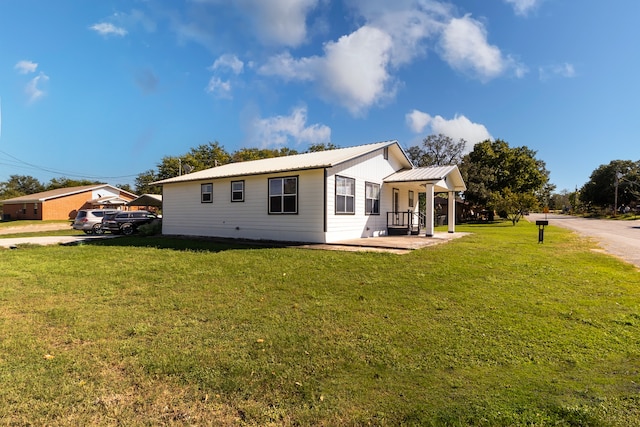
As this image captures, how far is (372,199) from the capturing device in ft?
51.0

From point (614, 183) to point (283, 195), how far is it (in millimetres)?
65726

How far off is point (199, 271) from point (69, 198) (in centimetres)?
3942

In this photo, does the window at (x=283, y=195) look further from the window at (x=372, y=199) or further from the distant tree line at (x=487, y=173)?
the distant tree line at (x=487, y=173)

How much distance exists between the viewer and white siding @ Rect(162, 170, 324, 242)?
500 inches

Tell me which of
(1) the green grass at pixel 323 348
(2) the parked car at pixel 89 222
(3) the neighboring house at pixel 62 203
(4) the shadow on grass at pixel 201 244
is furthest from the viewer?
(3) the neighboring house at pixel 62 203

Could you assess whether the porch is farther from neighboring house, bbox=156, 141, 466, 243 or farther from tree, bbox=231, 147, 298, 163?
tree, bbox=231, 147, 298, 163

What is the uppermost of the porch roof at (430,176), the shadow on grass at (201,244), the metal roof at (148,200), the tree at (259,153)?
the tree at (259,153)

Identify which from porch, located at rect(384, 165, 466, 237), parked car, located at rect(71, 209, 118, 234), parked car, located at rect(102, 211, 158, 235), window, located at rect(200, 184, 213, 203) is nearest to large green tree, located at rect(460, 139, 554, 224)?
porch, located at rect(384, 165, 466, 237)

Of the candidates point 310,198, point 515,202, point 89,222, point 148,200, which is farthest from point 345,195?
point 515,202

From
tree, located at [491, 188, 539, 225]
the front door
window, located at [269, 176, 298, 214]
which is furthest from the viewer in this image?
tree, located at [491, 188, 539, 225]

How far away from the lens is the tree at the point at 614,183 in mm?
56156

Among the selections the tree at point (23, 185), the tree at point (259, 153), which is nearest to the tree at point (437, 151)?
Result: the tree at point (259, 153)

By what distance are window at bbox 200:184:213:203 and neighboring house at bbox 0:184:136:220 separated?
23533 millimetres

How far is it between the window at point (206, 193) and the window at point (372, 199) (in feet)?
24.4
